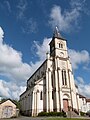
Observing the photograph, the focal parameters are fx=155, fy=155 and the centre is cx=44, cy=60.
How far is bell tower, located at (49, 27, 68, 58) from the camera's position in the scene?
48.7m

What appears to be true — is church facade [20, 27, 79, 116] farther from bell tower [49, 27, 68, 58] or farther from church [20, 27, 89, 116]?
bell tower [49, 27, 68, 58]

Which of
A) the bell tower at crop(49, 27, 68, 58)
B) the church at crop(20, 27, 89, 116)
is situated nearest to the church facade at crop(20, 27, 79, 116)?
the church at crop(20, 27, 89, 116)

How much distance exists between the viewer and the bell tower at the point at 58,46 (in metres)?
48.7

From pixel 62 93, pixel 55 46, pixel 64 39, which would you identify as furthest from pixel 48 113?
pixel 64 39

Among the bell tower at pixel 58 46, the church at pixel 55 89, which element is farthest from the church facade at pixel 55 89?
the bell tower at pixel 58 46

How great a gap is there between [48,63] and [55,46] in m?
7.11

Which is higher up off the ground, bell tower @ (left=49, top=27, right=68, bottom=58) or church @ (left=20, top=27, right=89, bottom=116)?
bell tower @ (left=49, top=27, right=68, bottom=58)

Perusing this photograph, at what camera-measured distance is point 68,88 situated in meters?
43.0

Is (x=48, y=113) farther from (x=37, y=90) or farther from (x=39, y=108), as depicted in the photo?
(x=37, y=90)

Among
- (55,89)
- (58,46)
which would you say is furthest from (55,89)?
(58,46)

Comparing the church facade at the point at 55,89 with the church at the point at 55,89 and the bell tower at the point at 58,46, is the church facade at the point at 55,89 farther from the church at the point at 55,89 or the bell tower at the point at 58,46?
the bell tower at the point at 58,46

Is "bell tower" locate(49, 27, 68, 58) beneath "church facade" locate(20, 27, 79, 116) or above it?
above

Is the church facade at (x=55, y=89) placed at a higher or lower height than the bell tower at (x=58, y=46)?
lower

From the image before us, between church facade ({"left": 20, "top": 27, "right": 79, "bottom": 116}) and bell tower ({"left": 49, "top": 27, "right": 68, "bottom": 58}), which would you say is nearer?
church facade ({"left": 20, "top": 27, "right": 79, "bottom": 116})
